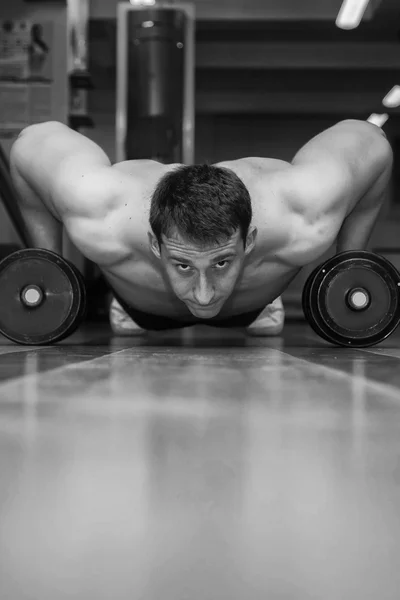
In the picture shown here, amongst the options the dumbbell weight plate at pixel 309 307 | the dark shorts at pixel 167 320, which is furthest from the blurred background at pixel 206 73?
the dumbbell weight plate at pixel 309 307

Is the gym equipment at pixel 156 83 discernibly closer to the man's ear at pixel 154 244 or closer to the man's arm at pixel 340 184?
the man's arm at pixel 340 184

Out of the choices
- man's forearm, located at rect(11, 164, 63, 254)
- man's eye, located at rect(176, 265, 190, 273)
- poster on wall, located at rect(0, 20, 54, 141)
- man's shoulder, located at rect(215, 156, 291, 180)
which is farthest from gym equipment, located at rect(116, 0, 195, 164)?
man's eye, located at rect(176, 265, 190, 273)

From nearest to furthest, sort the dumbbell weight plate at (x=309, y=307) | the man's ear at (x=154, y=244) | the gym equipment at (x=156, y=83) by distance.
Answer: the man's ear at (x=154, y=244), the dumbbell weight plate at (x=309, y=307), the gym equipment at (x=156, y=83)

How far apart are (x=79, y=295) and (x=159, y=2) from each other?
4.01 meters

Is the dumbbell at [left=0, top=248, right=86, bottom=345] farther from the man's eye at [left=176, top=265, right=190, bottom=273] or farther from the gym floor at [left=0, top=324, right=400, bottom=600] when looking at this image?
the gym floor at [left=0, top=324, right=400, bottom=600]

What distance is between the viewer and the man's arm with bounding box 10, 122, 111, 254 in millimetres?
2193

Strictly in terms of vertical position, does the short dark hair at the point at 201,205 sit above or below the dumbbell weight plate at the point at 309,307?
above

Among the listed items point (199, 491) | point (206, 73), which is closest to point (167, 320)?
point (199, 491)

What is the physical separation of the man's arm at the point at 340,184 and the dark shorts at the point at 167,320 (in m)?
0.46

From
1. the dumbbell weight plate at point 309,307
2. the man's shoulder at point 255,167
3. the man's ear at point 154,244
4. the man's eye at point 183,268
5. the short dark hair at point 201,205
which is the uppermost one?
the man's shoulder at point 255,167

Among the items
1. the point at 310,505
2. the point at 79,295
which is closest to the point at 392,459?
the point at 310,505

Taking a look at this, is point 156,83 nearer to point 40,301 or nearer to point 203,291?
point 40,301

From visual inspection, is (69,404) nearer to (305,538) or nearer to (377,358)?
(305,538)

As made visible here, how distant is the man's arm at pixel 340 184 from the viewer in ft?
7.18
